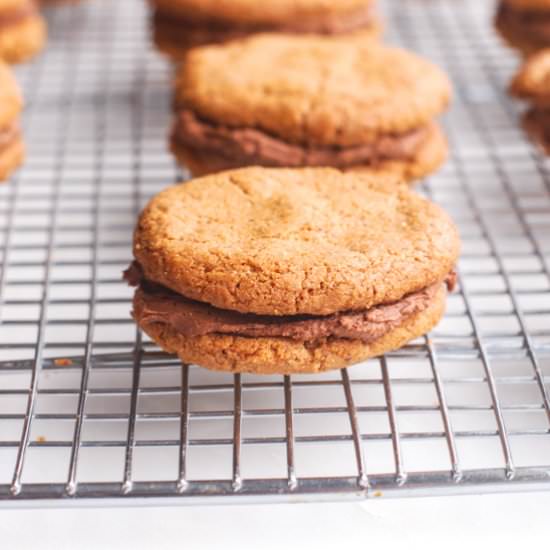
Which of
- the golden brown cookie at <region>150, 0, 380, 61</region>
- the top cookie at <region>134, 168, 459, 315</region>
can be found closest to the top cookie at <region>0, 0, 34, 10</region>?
the golden brown cookie at <region>150, 0, 380, 61</region>

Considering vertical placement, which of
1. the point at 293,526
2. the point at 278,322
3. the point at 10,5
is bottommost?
the point at 293,526

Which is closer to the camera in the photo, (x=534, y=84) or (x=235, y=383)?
(x=235, y=383)

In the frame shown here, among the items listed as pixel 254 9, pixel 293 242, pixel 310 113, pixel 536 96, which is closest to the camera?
pixel 293 242

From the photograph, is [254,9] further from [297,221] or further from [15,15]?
[297,221]

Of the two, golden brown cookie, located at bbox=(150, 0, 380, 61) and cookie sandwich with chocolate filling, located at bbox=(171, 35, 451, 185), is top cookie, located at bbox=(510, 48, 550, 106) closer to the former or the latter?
cookie sandwich with chocolate filling, located at bbox=(171, 35, 451, 185)

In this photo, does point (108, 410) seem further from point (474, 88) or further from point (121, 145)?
point (474, 88)

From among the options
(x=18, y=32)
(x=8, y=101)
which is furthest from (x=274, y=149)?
(x=18, y=32)

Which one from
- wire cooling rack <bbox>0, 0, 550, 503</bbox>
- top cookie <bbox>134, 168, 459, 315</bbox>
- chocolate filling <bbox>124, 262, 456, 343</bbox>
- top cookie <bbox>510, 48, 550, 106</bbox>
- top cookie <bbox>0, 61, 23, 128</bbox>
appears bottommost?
wire cooling rack <bbox>0, 0, 550, 503</bbox>
